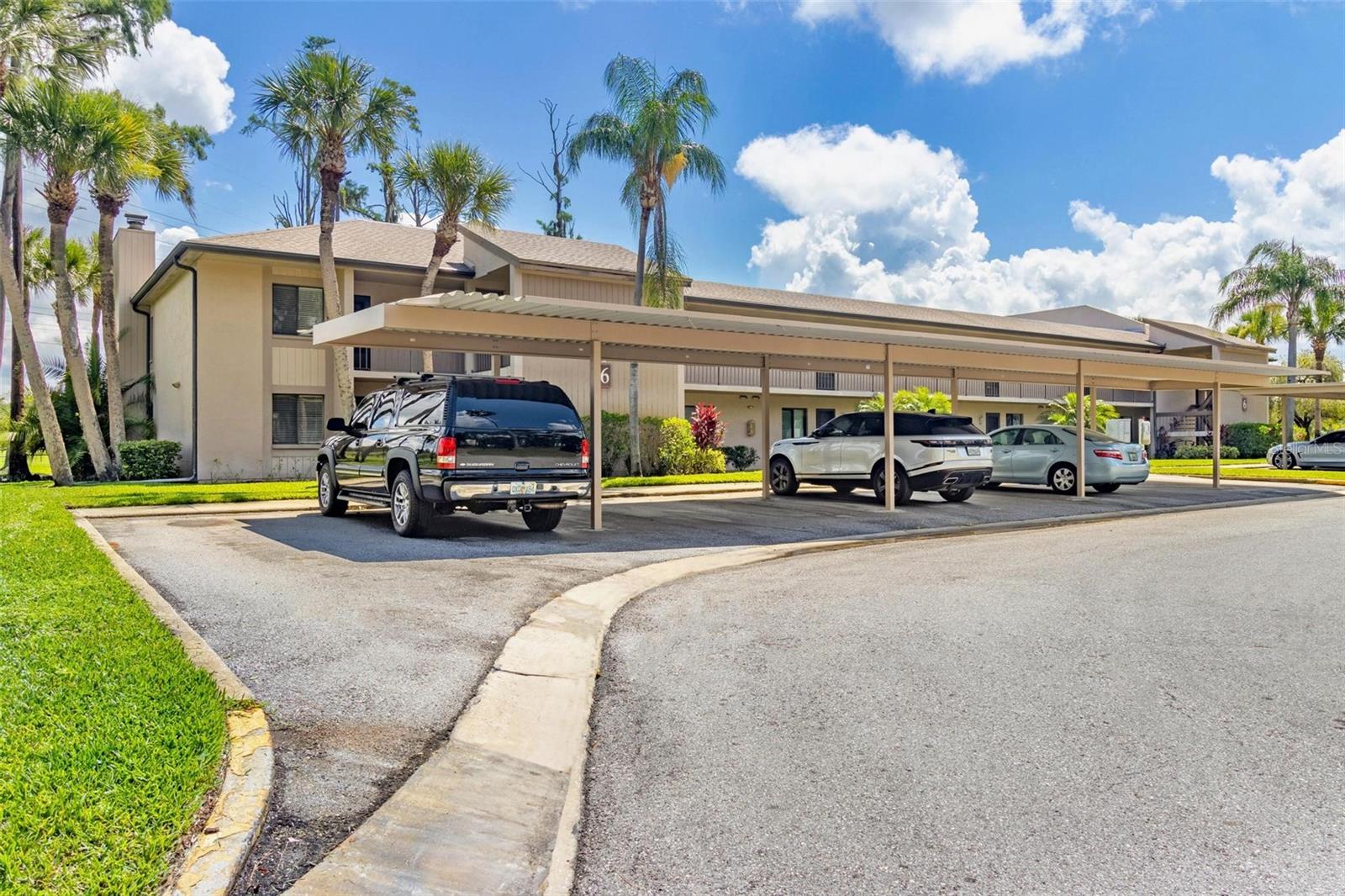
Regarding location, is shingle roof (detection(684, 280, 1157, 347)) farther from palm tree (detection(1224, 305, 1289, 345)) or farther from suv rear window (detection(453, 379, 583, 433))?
suv rear window (detection(453, 379, 583, 433))

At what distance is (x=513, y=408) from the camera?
11.4m

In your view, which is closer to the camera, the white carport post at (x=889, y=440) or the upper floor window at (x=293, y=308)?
the white carport post at (x=889, y=440)

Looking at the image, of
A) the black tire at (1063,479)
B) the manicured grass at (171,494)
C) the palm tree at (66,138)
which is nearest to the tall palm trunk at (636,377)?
the manicured grass at (171,494)

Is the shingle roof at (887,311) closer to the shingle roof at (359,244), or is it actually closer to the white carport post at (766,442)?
the shingle roof at (359,244)

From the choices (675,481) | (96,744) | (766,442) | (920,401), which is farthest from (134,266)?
(96,744)

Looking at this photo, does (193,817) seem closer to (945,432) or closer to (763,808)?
(763,808)

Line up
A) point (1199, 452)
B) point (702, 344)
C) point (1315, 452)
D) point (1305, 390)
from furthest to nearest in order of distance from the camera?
point (1199, 452)
point (1315, 452)
point (1305, 390)
point (702, 344)

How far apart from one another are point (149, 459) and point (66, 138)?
304 inches

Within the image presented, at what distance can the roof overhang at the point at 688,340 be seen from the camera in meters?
11.7

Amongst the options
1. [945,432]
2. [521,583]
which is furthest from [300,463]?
[521,583]

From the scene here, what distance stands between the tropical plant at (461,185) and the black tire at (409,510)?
455 inches

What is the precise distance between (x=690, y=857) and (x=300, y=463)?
924 inches

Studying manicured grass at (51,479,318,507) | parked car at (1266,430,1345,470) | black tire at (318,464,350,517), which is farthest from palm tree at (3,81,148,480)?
parked car at (1266,430,1345,470)

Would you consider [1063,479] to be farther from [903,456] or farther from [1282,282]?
[1282,282]
